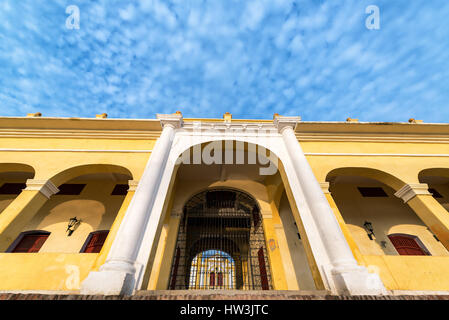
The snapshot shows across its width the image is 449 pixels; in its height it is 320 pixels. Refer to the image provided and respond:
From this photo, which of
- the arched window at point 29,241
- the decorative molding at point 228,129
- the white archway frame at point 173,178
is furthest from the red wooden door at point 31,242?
the decorative molding at point 228,129

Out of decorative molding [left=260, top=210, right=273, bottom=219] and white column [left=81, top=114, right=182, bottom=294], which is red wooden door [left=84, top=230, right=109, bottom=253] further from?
decorative molding [left=260, top=210, right=273, bottom=219]

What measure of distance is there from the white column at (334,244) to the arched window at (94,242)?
6.80 m

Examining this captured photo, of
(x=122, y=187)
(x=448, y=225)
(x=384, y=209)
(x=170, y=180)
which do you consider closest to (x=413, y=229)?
(x=384, y=209)

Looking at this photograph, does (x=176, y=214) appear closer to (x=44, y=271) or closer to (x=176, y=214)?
(x=176, y=214)

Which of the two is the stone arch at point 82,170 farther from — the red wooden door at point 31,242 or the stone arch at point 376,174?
the stone arch at point 376,174

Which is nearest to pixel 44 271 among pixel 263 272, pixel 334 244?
pixel 334 244

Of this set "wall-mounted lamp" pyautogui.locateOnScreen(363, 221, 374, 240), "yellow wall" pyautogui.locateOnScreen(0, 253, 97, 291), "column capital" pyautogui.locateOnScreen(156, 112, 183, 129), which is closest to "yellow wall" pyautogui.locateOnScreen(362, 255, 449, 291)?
"wall-mounted lamp" pyautogui.locateOnScreen(363, 221, 374, 240)

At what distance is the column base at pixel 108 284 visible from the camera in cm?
262

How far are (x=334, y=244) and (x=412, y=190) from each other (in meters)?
3.26

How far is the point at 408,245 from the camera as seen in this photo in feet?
21.6

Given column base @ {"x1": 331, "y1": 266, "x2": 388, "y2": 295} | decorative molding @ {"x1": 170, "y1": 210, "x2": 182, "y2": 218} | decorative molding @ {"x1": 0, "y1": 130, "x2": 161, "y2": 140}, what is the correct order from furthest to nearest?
decorative molding @ {"x1": 170, "y1": 210, "x2": 182, "y2": 218} < decorative molding @ {"x1": 0, "y1": 130, "x2": 161, "y2": 140} < column base @ {"x1": 331, "y1": 266, "x2": 388, "y2": 295}

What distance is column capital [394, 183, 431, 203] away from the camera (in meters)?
4.67

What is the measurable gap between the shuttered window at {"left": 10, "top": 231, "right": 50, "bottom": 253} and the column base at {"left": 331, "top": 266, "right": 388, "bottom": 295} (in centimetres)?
879

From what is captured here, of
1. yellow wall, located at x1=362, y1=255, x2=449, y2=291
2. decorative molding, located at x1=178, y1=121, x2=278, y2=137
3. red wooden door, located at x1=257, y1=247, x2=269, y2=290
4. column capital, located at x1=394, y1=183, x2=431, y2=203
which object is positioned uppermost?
decorative molding, located at x1=178, y1=121, x2=278, y2=137
